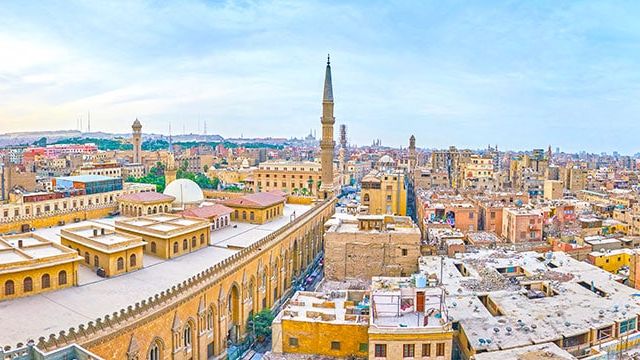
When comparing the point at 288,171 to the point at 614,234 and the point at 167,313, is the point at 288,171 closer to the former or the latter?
the point at 614,234

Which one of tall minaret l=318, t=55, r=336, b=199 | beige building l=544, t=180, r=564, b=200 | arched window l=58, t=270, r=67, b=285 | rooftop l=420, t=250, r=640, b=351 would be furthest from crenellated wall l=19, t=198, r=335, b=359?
beige building l=544, t=180, r=564, b=200

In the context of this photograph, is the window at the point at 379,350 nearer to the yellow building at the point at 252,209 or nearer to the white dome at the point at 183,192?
the yellow building at the point at 252,209

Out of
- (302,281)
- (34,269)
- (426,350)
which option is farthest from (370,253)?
(34,269)

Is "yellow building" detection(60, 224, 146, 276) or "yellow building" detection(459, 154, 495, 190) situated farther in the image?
"yellow building" detection(459, 154, 495, 190)

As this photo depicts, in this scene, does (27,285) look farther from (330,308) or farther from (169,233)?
(330,308)

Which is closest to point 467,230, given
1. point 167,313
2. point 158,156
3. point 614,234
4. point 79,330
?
point 614,234

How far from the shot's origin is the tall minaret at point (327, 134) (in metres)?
62.5

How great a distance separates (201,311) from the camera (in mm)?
24547

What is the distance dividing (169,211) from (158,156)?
88443 millimetres

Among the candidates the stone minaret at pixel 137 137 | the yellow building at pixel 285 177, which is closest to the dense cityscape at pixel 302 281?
the yellow building at pixel 285 177

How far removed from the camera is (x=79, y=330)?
17.0 m

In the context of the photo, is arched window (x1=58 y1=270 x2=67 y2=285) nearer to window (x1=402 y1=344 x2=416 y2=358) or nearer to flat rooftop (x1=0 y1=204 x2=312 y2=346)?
flat rooftop (x1=0 y1=204 x2=312 y2=346)

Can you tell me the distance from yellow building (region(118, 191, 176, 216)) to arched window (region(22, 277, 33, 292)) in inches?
731

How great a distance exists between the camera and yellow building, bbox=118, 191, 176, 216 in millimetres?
40031
